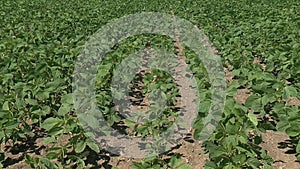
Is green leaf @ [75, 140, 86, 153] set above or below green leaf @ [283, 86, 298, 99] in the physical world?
below

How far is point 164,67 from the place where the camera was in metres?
7.73

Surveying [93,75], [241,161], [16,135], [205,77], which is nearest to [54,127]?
[16,135]

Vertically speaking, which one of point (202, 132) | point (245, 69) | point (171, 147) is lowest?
point (171, 147)

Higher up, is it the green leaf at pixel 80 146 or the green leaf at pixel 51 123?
the green leaf at pixel 51 123

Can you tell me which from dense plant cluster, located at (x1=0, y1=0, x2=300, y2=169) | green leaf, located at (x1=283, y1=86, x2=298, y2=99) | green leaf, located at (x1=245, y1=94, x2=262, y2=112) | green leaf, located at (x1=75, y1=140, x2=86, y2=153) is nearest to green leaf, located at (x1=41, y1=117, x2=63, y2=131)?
dense plant cluster, located at (x1=0, y1=0, x2=300, y2=169)

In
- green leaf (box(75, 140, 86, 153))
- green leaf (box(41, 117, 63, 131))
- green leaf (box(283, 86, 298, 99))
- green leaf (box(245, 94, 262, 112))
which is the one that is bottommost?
green leaf (box(75, 140, 86, 153))

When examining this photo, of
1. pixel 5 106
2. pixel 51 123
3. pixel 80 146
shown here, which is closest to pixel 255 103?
pixel 80 146

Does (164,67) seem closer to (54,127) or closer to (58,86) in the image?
(58,86)

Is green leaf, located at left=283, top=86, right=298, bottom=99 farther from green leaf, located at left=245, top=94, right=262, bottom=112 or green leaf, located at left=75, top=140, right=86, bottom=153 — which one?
green leaf, located at left=75, top=140, right=86, bottom=153

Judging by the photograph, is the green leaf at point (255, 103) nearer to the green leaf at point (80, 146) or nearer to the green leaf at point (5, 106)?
the green leaf at point (80, 146)

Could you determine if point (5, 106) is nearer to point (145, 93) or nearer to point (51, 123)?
point (51, 123)

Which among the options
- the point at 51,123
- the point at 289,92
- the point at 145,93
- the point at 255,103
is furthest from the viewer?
the point at 145,93

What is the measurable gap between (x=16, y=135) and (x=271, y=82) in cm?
280

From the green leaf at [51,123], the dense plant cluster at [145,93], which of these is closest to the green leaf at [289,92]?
the dense plant cluster at [145,93]
